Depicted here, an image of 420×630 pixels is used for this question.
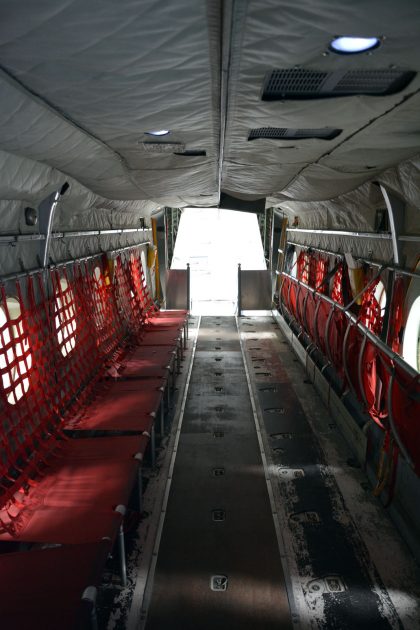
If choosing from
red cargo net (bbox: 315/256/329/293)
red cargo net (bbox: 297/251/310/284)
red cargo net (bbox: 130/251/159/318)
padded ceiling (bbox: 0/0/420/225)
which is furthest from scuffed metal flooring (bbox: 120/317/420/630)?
red cargo net (bbox: 130/251/159/318)

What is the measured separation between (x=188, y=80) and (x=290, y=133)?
1.22 metres

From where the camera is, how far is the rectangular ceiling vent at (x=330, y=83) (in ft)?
5.98

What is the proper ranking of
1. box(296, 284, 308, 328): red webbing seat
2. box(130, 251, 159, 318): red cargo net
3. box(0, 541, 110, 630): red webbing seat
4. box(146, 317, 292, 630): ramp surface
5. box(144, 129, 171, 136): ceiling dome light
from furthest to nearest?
1. box(130, 251, 159, 318): red cargo net
2. box(296, 284, 308, 328): red webbing seat
3. box(146, 317, 292, 630): ramp surface
4. box(144, 129, 171, 136): ceiling dome light
5. box(0, 541, 110, 630): red webbing seat

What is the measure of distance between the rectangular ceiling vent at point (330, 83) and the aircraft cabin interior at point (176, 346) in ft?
0.04

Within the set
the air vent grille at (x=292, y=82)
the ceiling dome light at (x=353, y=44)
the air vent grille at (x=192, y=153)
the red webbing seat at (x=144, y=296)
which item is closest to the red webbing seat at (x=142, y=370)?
the red webbing seat at (x=144, y=296)

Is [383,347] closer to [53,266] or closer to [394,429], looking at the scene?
[394,429]

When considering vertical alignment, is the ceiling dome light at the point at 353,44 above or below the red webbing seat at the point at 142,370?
above

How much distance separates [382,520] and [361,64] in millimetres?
3613

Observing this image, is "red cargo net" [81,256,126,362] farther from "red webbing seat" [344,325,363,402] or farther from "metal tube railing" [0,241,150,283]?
"red webbing seat" [344,325,363,402]

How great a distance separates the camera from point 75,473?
3654 millimetres

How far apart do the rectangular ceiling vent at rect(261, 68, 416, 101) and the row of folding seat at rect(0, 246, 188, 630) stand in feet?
8.22

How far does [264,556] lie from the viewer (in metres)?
3.52

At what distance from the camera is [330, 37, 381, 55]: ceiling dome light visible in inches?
59.4

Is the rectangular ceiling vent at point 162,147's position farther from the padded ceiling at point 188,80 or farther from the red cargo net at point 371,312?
the red cargo net at point 371,312
